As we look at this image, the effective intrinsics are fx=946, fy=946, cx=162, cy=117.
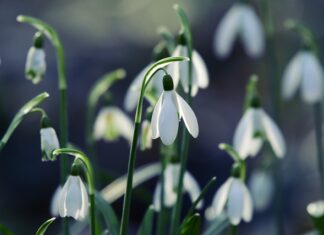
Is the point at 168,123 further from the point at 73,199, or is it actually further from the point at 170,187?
the point at 170,187

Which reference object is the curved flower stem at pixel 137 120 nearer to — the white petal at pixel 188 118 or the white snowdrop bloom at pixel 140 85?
the white petal at pixel 188 118

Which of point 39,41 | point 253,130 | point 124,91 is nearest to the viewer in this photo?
point 39,41

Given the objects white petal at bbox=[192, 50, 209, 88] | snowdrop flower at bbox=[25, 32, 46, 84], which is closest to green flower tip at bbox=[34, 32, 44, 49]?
snowdrop flower at bbox=[25, 32, 46, 84]

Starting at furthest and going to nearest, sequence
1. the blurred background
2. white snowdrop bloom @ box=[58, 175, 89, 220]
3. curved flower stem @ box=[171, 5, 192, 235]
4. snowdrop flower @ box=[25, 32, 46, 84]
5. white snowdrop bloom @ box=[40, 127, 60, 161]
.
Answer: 1. the blurred background
2. snowdrop flower @ box=[25, 32, 46, 84]
3. curved flower stem @ box=[171, 5, 192, 235]
4. white snowdrop bloom @ box=[40, 127, 60, 161]
5. white snowdrop bloom @ box=[58, 175, 89, 220]

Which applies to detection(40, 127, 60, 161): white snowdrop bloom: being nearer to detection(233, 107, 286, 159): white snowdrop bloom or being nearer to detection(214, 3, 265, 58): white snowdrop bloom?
detection(233, 107, 286, 159): white snowdrop bloom

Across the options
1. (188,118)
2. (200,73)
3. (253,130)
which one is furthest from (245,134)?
(188,118)

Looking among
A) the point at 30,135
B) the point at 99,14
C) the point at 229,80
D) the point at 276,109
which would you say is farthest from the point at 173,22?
the point at 276,109

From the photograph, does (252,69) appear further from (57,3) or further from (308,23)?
(57,3)
